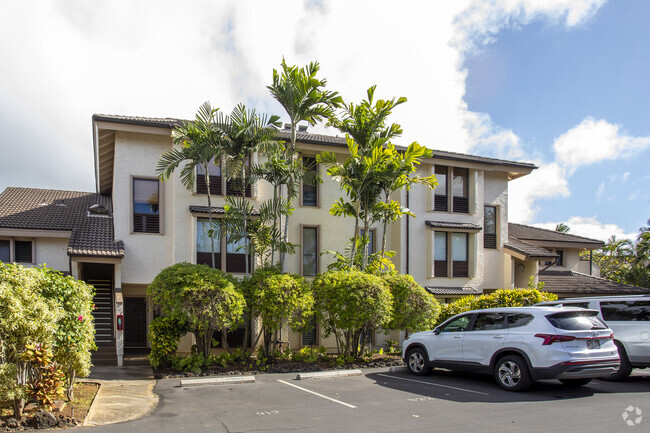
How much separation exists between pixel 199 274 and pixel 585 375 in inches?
363

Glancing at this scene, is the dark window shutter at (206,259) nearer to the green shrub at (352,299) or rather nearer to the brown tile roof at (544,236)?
the green shrub at (352,299)

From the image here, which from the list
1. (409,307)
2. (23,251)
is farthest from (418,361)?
(23,251)

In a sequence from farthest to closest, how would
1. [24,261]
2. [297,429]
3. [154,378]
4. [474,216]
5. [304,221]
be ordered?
[474,216] < [304,221] < [24,261] < [154,378] < [297,429]

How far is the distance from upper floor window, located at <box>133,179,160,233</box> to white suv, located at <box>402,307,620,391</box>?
35.5 ft

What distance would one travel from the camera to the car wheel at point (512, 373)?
10164mm

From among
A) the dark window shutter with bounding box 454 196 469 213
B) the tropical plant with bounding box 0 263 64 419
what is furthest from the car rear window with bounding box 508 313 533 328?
the dark window shutter with bounding box 454 196 469 213

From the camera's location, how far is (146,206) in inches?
685

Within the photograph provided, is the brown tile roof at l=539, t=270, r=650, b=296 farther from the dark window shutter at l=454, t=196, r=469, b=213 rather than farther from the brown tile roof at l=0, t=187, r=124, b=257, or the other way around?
the brown tile roof at l=0, t=187, r=124, b=257

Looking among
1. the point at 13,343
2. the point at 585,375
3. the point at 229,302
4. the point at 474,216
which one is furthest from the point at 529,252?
the point at 13,343

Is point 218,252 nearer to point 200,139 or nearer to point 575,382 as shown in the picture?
point 200,139

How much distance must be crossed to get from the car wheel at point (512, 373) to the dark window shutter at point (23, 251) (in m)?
15.9

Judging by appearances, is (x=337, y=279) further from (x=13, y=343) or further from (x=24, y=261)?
(x=24, y=261)

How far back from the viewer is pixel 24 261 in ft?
58.2

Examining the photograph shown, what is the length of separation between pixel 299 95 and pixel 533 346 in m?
9.51
